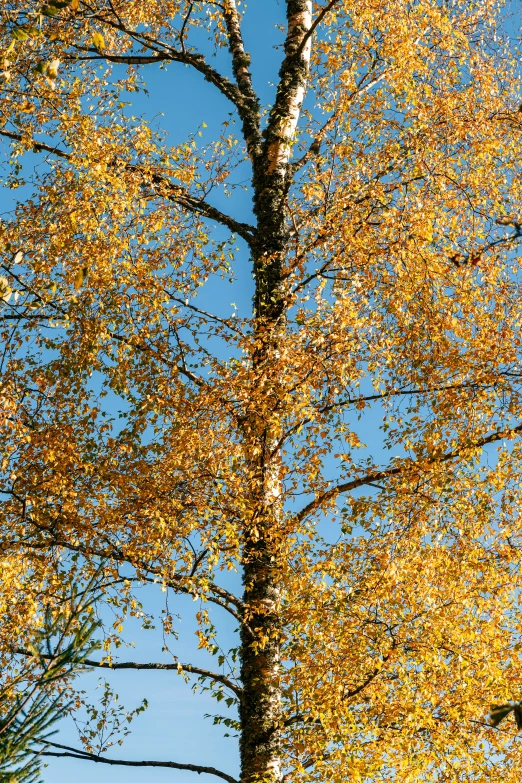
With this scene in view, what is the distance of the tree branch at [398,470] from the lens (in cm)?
818

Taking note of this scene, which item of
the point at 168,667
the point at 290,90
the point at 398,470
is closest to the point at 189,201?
the point at 290,90

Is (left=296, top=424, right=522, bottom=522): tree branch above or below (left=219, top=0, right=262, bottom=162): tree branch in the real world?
below

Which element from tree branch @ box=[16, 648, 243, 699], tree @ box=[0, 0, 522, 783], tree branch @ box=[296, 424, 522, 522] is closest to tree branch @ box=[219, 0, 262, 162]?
tree @ box=[0, 0, 522, 783]

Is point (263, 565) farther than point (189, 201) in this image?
No

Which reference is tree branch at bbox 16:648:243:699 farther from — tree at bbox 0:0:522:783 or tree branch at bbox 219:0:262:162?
tree branch at bbox 219:0:262:162

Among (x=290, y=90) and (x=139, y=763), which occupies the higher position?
(x=290, y=90)

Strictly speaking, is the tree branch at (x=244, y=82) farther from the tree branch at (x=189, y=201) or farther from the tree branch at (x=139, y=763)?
the tree branch at (x=139, y=763)

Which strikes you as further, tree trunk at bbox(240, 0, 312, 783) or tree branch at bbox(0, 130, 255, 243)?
tree branch at bbox(0, 130, 255, 243)

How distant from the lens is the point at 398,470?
28.8ft

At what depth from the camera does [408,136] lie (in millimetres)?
10406

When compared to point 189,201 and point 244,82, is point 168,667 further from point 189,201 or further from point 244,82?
point 244,82

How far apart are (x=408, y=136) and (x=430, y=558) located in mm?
5645

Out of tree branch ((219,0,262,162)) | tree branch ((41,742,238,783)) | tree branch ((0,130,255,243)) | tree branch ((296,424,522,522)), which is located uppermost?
tree branch ((219,0,262,162))

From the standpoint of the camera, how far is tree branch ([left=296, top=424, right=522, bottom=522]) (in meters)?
8.18
